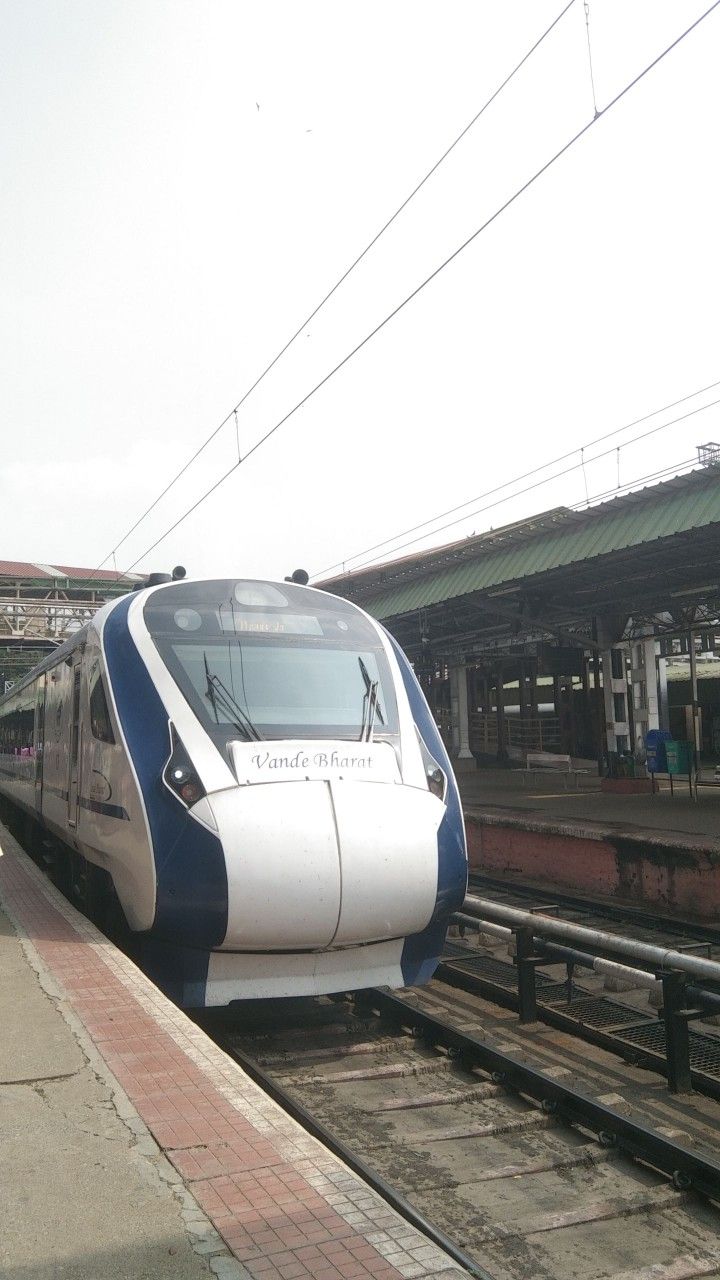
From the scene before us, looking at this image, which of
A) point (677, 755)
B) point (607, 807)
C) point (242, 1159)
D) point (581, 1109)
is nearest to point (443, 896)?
point (581, 1109)

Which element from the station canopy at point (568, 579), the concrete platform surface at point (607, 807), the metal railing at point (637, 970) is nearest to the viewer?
the metal railing at point (637, 970)

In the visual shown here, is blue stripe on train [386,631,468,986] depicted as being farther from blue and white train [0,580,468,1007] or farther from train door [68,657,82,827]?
train door [68,657,82,827]

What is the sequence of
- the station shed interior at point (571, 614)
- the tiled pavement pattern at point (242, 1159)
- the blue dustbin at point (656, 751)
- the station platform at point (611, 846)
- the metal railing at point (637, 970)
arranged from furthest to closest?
1. the blue dustbin at point (656, 751)
2. the station shed interior at point (571, 614)
3. the station platform at point (611, 846)
4. the metal railing at point (637, 970)
5. the tiled pavement pattern at point (242, 1159)

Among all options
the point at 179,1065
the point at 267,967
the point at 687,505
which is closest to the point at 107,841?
the point at 267,967

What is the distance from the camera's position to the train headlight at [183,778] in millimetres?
5906

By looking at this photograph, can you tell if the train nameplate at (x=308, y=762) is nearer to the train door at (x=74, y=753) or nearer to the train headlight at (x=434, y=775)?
the train headlight at (x=434, y=775)

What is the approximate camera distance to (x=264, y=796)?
19.2 ft

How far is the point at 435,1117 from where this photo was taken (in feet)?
17.9

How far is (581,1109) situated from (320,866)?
1797 mm

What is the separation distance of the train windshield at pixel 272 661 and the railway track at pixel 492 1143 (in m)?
1.92

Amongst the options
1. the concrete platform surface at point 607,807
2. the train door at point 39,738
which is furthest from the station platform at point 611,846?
the train door at point 39,738

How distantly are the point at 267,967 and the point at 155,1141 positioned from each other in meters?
2.24

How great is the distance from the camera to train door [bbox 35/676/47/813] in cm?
1091

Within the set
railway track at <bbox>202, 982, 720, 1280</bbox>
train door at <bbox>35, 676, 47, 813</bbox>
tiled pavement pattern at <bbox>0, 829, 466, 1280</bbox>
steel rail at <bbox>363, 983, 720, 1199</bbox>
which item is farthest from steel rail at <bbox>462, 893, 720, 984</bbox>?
train door at <bbox>35, 676, 47, 813</bbox>
